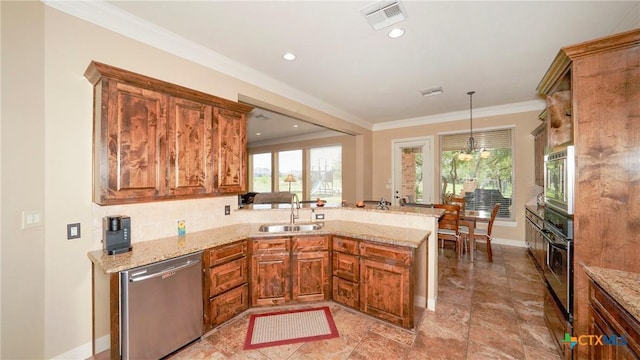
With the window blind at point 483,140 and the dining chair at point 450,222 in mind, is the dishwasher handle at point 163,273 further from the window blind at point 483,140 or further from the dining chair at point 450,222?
the window blind at point 483,140

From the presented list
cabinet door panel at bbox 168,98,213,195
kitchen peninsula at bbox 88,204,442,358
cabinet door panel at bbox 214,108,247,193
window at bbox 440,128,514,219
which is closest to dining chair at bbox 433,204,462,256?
kitchen peninsula at bbox 88,204,442,358

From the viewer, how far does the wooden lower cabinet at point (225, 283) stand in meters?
2.22

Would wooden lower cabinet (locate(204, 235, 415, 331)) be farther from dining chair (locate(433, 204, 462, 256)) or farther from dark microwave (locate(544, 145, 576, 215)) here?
dining chair (locate(433, 204, 462, 256))

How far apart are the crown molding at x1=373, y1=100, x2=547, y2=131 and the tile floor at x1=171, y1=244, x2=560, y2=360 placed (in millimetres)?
3464

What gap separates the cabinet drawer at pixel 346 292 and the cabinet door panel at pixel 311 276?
100mm

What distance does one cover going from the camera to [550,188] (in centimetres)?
215

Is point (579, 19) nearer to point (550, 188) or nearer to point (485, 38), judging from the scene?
point (485, 38)

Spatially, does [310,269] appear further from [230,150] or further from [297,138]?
[297,138]

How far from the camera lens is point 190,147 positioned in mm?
2412

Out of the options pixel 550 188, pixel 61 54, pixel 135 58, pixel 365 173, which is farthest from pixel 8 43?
pixel 365 173

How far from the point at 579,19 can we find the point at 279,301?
13.1 feet

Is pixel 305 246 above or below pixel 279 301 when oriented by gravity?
above

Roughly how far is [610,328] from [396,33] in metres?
2.66

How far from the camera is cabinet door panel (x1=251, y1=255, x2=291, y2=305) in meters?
2.60
